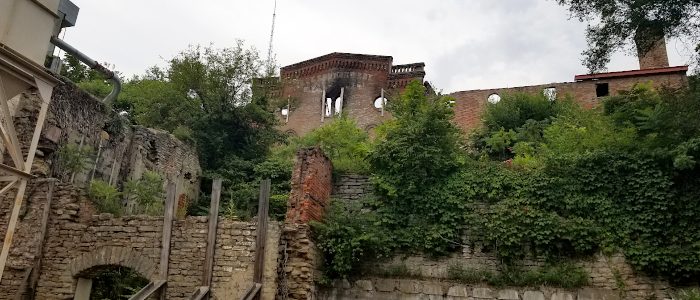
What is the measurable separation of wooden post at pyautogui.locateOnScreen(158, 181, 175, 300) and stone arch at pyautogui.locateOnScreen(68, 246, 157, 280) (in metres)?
0.21

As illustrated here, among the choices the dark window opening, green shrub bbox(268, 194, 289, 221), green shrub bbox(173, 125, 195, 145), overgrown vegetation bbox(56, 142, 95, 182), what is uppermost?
the dark window opening

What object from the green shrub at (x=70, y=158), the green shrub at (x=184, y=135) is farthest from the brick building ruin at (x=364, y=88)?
the green shrub at (x=70, y=158)

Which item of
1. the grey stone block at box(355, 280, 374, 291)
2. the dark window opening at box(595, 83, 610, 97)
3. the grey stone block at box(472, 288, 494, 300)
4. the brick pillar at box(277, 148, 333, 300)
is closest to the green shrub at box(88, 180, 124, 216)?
the brick pillar at box(277, 148, 333, 300)

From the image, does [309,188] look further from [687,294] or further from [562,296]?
[687,294]

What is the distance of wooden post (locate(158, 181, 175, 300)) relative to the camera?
31.4 ft

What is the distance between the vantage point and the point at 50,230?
33.2 ft

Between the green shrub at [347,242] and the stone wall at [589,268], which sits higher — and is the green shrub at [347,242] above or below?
above

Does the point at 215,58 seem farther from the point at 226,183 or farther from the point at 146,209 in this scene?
the point at 146,209

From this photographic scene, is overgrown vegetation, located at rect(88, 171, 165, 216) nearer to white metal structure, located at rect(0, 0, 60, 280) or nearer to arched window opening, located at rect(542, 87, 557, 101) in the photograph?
white metal structure, located at rect(0, 0, 60, 280)

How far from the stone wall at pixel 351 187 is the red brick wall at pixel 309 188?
35 cm

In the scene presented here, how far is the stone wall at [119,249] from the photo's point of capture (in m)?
9.49

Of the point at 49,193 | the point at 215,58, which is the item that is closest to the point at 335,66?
the point at 215,58

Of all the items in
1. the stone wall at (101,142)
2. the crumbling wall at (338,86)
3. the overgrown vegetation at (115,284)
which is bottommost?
the overgrown vegetation at (115,284)

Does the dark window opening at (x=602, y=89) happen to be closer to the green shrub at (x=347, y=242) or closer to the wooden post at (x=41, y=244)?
the green shrub at (x=347, y=242)
